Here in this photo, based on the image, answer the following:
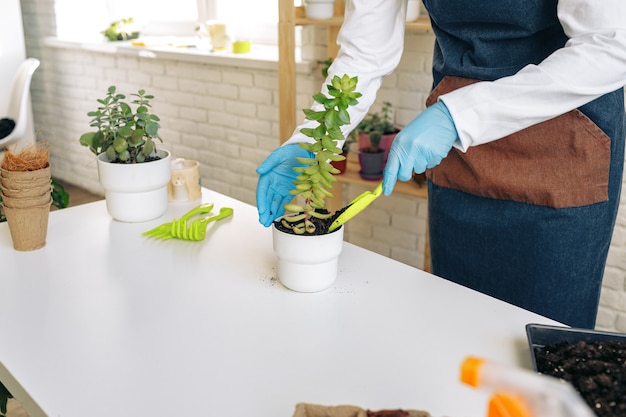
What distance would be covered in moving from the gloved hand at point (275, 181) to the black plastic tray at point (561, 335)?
559mm

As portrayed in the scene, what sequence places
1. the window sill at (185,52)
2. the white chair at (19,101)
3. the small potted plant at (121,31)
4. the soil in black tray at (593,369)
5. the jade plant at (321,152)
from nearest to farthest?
the soil in black tray at (593,369)
the jade plant at (321,152)
the window sill at (185,52)
the white chair at (19,101)
the small potted plant at (121,31)

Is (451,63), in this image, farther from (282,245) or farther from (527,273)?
(282,245)

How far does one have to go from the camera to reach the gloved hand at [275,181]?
4.14 ft

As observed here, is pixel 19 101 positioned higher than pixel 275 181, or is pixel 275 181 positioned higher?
pixel 275 181

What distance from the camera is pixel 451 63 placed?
1.35 meters

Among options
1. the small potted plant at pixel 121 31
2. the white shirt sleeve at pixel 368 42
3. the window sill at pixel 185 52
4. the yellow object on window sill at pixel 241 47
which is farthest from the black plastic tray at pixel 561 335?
the small potted plant at pixel 121 31

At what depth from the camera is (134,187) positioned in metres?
1.38

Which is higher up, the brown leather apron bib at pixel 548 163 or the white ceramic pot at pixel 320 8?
the white ceramic pot at pixel 320 8

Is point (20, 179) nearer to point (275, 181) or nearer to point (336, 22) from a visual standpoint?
point (275, 181)

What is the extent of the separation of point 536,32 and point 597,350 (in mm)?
Result: 705

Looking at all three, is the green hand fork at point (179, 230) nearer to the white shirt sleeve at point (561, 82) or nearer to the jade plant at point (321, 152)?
the jade plant at point (321, 152)

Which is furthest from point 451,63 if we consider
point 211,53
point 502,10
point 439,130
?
point 211,53

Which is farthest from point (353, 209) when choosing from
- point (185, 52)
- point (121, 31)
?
point (121, 31)

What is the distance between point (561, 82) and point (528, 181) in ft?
0.87
